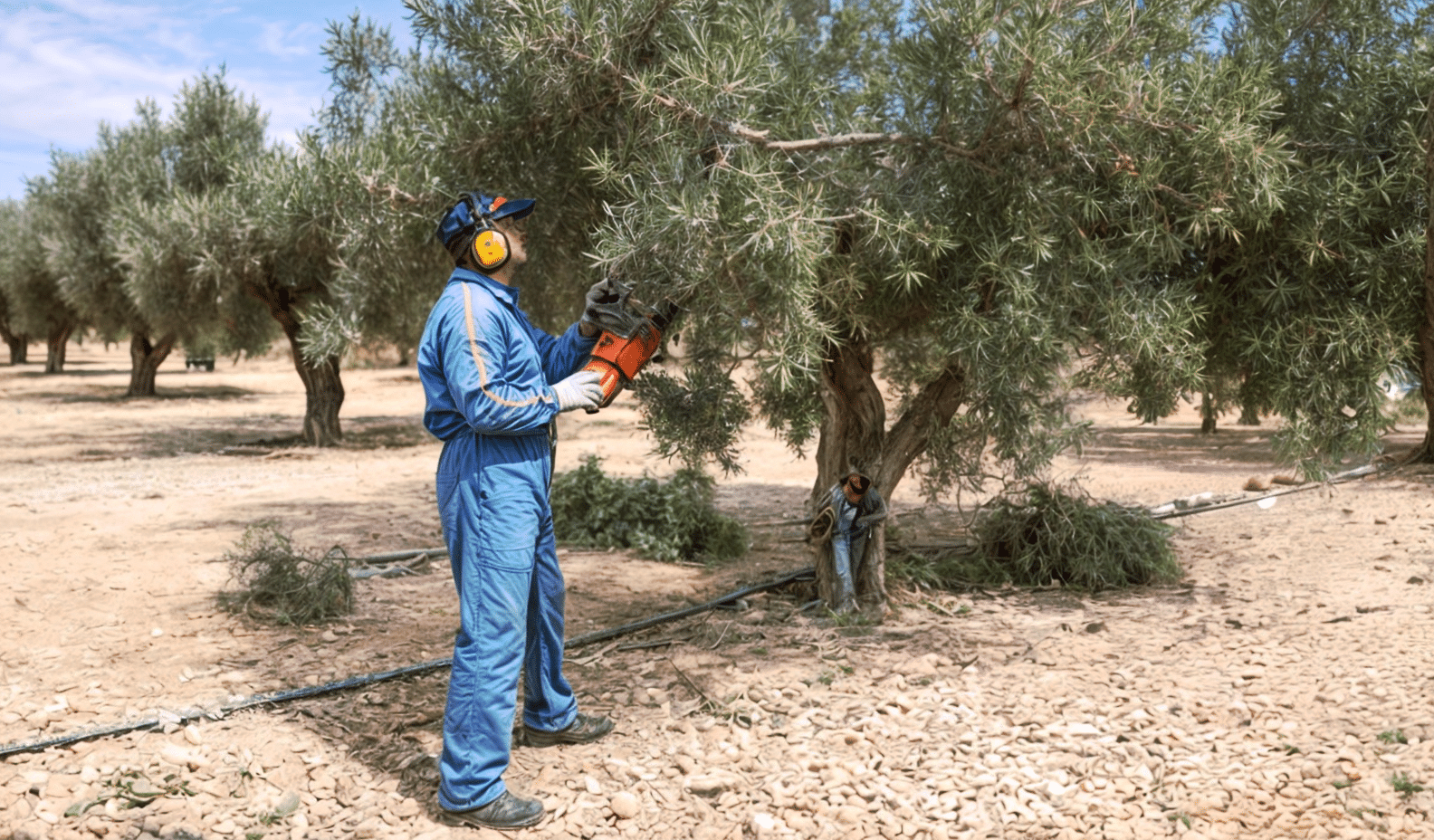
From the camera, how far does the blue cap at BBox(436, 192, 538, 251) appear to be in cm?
401

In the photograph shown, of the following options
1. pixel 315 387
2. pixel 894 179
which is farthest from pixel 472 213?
pixel 315 387

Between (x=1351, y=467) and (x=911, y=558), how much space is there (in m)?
5.18

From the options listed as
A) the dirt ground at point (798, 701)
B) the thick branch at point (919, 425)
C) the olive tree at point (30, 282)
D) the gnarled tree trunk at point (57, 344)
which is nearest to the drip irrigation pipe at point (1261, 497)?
the dirt ground at point (798, 701)

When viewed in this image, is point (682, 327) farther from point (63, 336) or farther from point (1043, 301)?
point (63, 336)

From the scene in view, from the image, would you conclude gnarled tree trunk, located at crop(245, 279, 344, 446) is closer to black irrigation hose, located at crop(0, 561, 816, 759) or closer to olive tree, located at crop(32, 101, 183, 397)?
olive tree, located at crop(32, 101, 183, 397)

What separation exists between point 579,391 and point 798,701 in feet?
6.15

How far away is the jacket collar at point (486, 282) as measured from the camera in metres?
3.94

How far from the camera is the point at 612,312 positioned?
4059 mm

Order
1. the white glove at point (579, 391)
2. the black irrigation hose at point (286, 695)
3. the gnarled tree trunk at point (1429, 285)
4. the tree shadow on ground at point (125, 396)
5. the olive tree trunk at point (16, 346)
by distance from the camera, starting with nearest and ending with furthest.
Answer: the white glove at point (579, 391) → the black irrigation hose at point (286, 695) → the gnarled tree trunk at point (1429, 285) → the tree shadow on ground at point (125, 396) → the olive tree trunk at point (16, 346)

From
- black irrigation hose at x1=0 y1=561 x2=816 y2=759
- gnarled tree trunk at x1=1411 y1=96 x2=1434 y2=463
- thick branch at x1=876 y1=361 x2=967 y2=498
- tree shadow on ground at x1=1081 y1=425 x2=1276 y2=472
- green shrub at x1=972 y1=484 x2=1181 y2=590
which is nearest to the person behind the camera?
black irrigation hose at x1=0 y1=561 x2=816 y2=759

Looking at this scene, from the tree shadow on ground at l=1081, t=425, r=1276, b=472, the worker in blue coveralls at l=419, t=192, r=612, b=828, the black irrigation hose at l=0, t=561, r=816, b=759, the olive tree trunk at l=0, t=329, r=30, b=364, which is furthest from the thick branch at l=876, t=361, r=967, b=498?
the olive tree trunk at l=0, t=329, r=30, b=364

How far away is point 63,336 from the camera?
3459cm

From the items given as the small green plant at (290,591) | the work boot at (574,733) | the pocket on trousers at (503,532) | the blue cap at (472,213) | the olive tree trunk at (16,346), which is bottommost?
the work boot at (574,733)

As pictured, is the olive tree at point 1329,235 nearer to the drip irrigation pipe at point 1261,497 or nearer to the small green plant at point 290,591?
the drip irrigation pipe at point 1261,497
